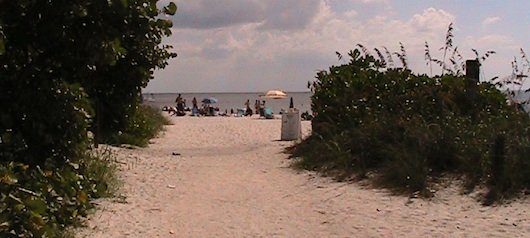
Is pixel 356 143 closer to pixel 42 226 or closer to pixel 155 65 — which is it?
pixel 155 65

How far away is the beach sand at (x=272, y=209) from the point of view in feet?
24.6

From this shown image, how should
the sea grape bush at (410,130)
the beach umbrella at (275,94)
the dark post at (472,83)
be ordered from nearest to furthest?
the sea grape bush at (410,130), the dark post at (472,83), the beach umbrella at (275,94)

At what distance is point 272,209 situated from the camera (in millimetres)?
8875

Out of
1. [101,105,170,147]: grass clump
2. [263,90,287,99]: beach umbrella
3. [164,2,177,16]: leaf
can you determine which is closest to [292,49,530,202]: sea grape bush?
[164,2,177,16]: leaf

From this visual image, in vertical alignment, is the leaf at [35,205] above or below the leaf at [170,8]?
below

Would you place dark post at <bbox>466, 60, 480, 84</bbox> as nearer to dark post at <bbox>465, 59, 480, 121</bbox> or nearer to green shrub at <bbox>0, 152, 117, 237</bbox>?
dark post at <bbox>465, 59, 480, 121</bbox>

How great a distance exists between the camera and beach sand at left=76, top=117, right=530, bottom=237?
296 inches

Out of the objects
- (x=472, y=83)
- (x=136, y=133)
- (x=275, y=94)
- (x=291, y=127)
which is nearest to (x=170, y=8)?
(x=472, y=83)

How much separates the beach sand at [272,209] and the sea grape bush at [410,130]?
0.50 meters

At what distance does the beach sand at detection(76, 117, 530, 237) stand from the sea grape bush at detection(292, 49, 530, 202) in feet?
1.64

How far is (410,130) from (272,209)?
3018mm

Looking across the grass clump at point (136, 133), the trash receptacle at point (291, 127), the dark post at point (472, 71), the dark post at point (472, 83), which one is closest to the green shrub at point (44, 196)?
the grass clump at point (136, 133)

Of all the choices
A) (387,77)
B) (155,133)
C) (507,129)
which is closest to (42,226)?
(507,129)

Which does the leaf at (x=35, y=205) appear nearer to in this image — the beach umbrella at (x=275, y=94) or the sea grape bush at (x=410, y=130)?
the sea grape bush at (x=410, y=130)
